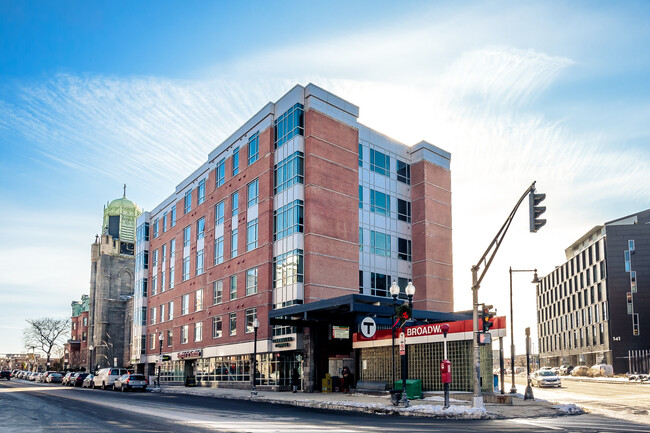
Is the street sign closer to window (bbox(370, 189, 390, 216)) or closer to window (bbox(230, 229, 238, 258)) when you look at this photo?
window (bbox(370, 189, 390, 216))

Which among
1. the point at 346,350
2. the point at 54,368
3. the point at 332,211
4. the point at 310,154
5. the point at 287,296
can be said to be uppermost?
the point at 310,154

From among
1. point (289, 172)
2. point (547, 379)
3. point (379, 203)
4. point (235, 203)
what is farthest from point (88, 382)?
point (547, 379)

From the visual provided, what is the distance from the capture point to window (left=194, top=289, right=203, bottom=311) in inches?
2288

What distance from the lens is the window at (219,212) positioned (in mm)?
55003

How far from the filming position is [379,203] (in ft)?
167

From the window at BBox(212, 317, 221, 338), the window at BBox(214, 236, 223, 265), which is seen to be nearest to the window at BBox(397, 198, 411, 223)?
the window at BBox(214, 236, 223, 265)

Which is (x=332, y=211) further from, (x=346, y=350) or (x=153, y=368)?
(x=153, y=368)

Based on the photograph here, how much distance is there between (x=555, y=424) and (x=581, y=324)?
101 metres

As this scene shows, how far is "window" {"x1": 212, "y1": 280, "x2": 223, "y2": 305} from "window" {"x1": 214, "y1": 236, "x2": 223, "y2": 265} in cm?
186

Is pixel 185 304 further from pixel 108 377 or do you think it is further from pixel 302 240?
pixel 302 240

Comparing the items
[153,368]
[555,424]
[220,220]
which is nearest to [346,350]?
[220,220]

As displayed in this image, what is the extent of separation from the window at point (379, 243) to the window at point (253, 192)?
9.65 meters

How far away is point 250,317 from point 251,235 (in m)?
6.41

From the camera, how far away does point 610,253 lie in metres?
98.4
